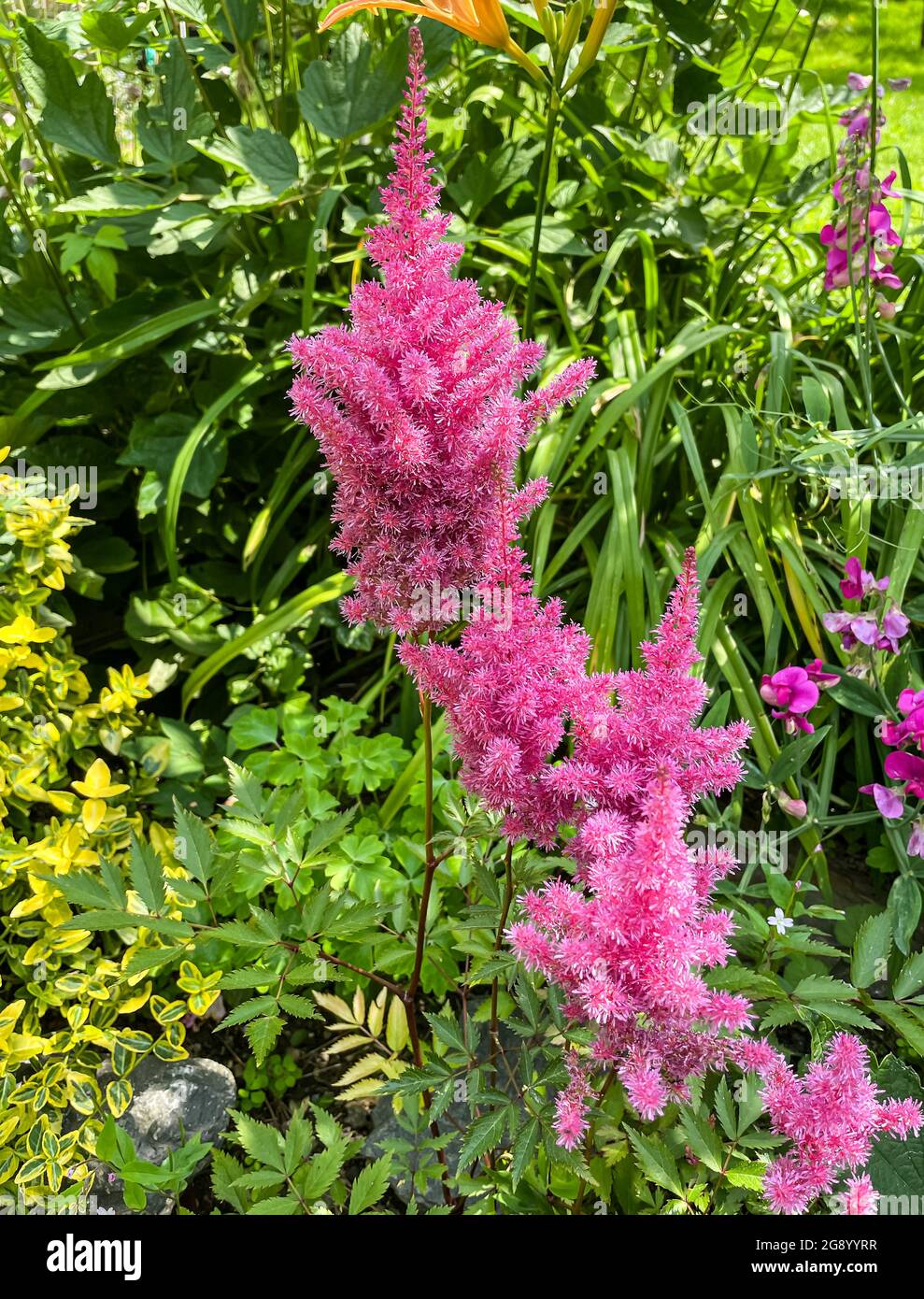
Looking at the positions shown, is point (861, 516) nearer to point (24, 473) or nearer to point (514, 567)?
point (514, 567)

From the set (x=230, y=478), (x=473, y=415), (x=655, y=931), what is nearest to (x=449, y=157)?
(x=230, y=478)

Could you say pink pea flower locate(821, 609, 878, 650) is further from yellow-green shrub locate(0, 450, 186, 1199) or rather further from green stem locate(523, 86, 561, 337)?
yellow-green shrub locate(0, 450, 186, 1199)

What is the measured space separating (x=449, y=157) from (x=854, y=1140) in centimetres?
239

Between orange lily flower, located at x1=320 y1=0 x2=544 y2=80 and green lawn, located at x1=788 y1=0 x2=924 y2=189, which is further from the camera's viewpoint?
green lawn, located at x1=788 y1=0 x2=924 y2=189

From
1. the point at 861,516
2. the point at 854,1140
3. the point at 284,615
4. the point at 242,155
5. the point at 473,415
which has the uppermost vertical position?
the point at 242,155

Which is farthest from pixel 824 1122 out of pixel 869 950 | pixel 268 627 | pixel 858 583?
pixel 268 627

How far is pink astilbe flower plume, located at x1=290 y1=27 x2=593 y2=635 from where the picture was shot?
3.31 ft

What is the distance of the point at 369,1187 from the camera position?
1.15m

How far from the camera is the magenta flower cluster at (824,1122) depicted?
95cm

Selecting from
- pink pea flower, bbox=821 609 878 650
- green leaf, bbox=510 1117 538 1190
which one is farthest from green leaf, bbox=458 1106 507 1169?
pink pea flower, bbox=821 609 878 650

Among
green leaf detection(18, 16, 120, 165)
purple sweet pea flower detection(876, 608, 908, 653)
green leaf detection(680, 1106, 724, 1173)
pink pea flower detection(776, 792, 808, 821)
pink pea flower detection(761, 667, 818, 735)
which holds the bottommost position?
green leaf detection(680, 1106, 724, 1173)

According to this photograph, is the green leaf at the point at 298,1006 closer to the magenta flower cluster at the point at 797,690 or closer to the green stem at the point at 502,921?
the green stem at the point at 502,921

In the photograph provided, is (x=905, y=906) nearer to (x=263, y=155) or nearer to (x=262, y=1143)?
(x=262, y=1143)

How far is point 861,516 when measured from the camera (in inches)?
84.0
